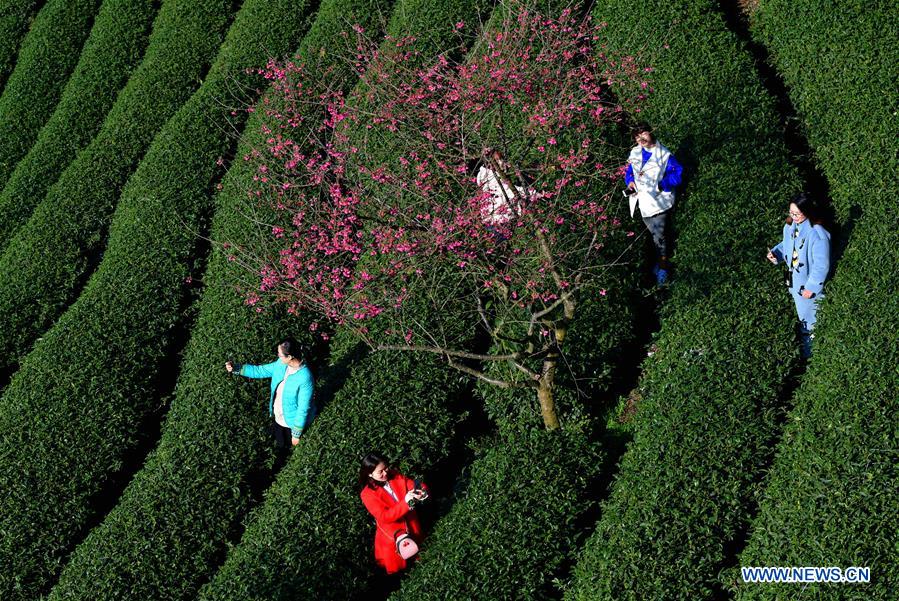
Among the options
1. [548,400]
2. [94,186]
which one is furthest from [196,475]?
[94,186]

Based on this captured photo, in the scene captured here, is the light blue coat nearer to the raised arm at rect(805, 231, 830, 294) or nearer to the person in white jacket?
the raised arm at rect(805, 231, 830, 294)

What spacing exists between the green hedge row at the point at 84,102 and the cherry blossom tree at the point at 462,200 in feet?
15.6

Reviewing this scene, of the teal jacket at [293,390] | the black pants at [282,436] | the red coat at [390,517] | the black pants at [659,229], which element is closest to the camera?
the red coat at [390,517]

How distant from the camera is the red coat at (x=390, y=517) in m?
8.81

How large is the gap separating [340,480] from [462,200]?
3.41m

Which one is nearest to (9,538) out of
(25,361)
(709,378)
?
(25,361)

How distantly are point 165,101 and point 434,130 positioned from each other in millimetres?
6996

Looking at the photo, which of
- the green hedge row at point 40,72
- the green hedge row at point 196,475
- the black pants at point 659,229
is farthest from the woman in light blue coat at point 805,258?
the green hedge row at point 40,72

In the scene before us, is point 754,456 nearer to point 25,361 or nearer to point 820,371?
point 820,371

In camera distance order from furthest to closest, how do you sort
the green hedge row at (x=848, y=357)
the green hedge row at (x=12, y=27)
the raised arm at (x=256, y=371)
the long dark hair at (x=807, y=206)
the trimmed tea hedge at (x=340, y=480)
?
the green hedge row at (x=12, y=27)
the raised arm at (x=256, y=371)
the long dark hair at (x=807, y=206)
the trimmed tea hedge at (x=340, y=480)
the green hedge row at (x=848, y=357)

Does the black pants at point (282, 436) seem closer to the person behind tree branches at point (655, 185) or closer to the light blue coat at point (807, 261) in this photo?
the person behind tree branches at point (655, 185)

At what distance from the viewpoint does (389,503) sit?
8852 millimetres

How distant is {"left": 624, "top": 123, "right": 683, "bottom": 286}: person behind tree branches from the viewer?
10711 mm

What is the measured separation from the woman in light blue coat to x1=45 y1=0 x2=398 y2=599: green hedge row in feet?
17.9
